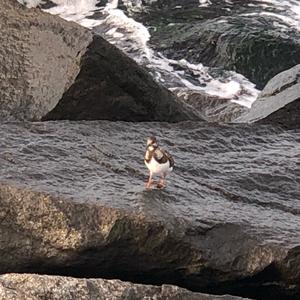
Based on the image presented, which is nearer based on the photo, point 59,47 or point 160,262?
point 160,262

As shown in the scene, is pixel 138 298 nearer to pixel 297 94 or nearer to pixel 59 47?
pixel 59 47

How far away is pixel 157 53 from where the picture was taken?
20.2 meters

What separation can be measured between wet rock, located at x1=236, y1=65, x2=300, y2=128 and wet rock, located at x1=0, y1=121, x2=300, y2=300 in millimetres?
2497

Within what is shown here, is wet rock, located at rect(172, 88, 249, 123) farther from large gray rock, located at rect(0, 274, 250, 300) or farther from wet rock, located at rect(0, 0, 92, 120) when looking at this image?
large gray rock, located at rect(0, 274, 250, 300)

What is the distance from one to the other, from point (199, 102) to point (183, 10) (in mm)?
7616

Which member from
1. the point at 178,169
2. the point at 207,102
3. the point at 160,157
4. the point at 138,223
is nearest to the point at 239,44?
the point at 207,102

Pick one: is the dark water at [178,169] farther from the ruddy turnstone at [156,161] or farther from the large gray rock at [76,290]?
the large gray rock at [76,290]

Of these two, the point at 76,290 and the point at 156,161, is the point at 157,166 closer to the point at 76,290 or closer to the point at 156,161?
the point at 156,161

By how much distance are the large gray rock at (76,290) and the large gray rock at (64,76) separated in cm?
328

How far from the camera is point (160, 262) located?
220 inches

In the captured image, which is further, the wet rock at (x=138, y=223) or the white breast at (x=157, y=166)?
the white breast at (x=157, y=166)

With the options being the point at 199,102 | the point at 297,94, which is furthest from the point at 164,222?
the point at 199,102

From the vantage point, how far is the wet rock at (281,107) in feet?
30.2

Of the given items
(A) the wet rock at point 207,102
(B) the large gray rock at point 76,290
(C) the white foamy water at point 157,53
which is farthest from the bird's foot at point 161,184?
(C) the white foamy water at point 157,53
